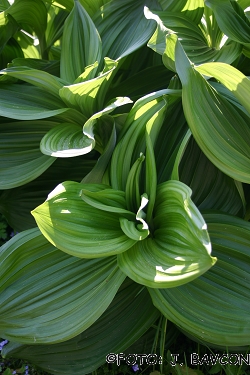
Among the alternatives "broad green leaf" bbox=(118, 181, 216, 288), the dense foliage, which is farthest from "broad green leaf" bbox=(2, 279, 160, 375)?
"broad green leaf" bbox=(118, 181, 216, 288)

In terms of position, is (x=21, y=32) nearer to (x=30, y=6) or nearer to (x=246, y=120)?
(x=30, y=6)

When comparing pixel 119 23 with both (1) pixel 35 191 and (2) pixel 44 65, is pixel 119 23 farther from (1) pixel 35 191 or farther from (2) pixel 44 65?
(1) pixel 35 191

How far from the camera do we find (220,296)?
56.6 inches

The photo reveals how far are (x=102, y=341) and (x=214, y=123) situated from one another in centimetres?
85

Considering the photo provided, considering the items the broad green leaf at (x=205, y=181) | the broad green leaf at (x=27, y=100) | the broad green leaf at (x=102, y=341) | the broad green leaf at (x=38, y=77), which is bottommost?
the broad green leaf at (x=102, y=341)

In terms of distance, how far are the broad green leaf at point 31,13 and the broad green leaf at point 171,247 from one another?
109cm

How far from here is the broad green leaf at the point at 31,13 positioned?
195 cm

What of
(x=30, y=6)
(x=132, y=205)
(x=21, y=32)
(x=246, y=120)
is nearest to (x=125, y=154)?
(x=132, y=205)

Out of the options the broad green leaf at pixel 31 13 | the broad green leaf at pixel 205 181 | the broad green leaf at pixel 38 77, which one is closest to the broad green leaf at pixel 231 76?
the broad green leaf at pixel 205 181

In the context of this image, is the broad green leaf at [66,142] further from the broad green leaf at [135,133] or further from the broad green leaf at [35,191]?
the broad green leaf at [35,191]

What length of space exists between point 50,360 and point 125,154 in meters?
0.78

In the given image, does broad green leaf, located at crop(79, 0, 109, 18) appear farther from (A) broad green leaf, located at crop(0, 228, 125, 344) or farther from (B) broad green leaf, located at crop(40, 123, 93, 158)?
(A) broad green leaf, located at crop(0, 228, 125, 344)

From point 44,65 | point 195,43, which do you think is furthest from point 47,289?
point 195,43

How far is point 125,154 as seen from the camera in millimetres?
1513
